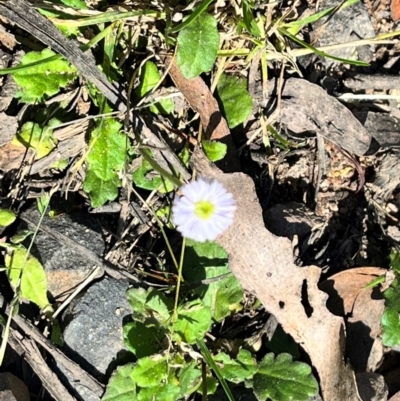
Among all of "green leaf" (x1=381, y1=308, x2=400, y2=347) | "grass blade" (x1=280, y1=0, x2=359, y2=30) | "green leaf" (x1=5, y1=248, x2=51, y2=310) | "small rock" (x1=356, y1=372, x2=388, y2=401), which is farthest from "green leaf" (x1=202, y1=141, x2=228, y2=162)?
"small rock" (x1=356, y1=372, x2=388, y2=401)

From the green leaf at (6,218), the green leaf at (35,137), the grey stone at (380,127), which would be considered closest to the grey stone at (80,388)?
the green leaf at (6,218)

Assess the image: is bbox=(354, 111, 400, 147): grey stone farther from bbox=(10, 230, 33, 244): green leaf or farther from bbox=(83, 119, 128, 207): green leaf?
bbox=(10, 230, 33, 244): green leaf

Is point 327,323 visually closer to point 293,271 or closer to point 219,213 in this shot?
point 293,271

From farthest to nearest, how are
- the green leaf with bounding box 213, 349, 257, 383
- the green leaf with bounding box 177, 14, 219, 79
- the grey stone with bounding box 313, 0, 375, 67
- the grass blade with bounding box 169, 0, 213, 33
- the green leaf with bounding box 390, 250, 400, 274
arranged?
1. the grey stone with bounding box 313, 0, 375, 67
2. the green leaf with bounding box 390, 250, 400, 274
3. the green leaf with bounding box 213, 349, 257, 383
4. the green leaf with bounding box 177, 14, 219, 79
5. the grass blade with bounding box 169, 0, 213, 33

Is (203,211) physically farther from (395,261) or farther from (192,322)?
(395,261)

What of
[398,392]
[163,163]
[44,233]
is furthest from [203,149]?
[398,392]

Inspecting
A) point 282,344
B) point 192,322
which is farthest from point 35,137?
point 282,344
